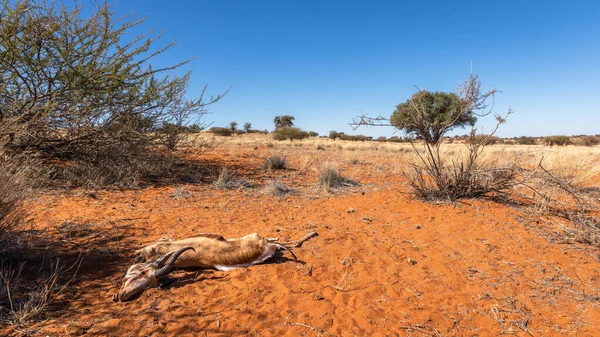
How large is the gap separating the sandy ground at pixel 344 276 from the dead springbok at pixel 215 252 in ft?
0.34

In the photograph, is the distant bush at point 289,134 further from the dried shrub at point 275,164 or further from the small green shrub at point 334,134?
the dried shrub at point 275,164

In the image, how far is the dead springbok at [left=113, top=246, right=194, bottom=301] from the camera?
2.69 metres

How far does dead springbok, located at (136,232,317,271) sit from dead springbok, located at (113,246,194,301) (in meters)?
0.17

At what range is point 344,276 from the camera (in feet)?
10.6

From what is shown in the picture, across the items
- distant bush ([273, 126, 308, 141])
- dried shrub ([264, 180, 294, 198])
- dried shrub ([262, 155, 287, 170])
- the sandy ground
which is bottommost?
the sandy ground

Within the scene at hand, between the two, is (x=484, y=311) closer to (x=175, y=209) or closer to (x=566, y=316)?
(x=566, y=316)

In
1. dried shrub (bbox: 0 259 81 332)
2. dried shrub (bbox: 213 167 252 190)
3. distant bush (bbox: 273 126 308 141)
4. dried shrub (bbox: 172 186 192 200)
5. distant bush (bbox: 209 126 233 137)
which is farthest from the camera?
distant bush (bbox: 209 126 233 137)

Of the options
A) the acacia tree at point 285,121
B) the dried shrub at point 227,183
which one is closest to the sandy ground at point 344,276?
the dried shrub at point 227,183

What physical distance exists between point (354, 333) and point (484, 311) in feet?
4.05

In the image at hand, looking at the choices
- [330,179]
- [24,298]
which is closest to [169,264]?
[24,298]

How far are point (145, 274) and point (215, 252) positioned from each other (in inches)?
27.6

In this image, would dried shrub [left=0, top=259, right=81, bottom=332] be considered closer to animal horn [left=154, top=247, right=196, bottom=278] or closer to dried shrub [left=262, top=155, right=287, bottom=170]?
animal horn [left=154, top=247, right=196, bottom=278]

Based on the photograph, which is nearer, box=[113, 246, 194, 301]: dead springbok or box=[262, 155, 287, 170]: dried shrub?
box=[113, 246, 194, 301]: dead springbok

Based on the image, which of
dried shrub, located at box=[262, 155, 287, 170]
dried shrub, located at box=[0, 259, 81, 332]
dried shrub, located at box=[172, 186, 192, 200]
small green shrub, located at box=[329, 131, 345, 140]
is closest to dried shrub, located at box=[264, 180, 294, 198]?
dried shrub, located at box=[172, 186, 192, 200]
